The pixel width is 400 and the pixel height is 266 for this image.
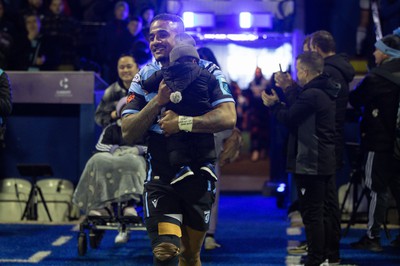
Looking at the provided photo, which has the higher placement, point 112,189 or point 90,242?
point 112,189

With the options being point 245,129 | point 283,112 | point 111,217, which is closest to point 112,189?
point 111,217

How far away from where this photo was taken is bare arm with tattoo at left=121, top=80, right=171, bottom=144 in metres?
4.73

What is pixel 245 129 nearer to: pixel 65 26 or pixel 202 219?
pixel 65 26

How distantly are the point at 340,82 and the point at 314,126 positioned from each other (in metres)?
0.86

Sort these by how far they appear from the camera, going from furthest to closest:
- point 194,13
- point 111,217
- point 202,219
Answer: point 194,13 < point 111,217 < point 202,219

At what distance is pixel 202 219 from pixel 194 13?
924 centimetres

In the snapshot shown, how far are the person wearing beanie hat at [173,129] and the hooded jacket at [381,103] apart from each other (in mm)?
3238

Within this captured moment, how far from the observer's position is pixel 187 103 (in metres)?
4.86

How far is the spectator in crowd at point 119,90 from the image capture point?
8.41 m

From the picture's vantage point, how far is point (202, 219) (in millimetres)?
4871

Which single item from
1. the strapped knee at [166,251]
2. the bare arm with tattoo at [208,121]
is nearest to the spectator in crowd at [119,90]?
the bare arm with tattoo at [208,121]

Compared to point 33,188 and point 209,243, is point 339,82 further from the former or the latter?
point 33,188

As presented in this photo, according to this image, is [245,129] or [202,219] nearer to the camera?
[202,219]

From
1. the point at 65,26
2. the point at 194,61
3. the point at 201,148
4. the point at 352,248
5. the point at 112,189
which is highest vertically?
the point at 65,26
